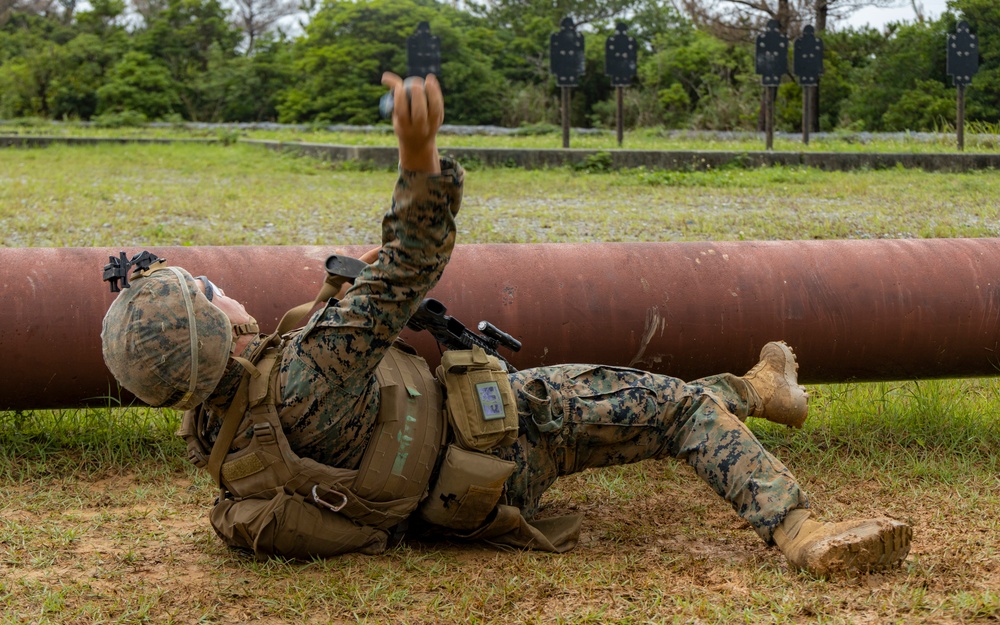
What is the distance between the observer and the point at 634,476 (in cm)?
339

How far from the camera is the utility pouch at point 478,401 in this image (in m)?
2.57

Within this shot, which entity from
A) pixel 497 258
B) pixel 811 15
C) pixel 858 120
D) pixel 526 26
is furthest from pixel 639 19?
pixel 497 258

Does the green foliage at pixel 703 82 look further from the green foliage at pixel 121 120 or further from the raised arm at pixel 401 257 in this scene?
the raised arm at pixel 401 257

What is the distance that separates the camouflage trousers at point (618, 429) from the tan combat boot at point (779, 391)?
0.17 meters

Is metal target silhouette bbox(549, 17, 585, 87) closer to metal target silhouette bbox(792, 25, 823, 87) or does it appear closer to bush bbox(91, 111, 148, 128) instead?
metal target silhouette bbox(792, 25, 823, 87)

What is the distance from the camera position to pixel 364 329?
2354 millimetres

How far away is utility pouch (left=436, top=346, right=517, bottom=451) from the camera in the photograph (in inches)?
101

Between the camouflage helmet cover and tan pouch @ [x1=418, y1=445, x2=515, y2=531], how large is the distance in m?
0.55

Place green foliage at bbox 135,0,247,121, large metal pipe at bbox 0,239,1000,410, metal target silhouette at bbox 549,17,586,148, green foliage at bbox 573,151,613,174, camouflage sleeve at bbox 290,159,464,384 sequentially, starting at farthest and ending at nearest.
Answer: green foliage at bbox 135,0,247,121 < metal target silhouette at bbox 549,17,586,148 < green foliage at bbox 573,151,613,174 < large metal pipe at bbox 0,239,1000,410 < camouflage sleeve at bbox 290,159,464,384

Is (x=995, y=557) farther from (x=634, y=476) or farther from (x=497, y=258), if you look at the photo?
(x=497, y=258)

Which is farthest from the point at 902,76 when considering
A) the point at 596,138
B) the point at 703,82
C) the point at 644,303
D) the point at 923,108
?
the point at 644,303

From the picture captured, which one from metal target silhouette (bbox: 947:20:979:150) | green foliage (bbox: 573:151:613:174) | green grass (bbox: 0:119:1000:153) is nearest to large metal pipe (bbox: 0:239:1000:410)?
green foliage (bbox: 573:151:613:174)

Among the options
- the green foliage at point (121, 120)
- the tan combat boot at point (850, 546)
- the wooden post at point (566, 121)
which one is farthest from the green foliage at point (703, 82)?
the tan combat boot at point (850, 546)

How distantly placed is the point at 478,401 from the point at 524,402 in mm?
183
